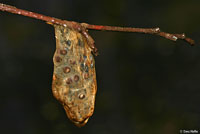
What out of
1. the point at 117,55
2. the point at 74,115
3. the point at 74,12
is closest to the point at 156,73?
the point at 117,55

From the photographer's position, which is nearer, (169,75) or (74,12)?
(74,12)

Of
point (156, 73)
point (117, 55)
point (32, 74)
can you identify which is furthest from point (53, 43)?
point (156, 73)

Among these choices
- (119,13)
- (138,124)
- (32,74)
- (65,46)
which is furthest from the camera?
(138,124)

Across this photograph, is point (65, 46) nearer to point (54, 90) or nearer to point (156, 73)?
point (54, 90)

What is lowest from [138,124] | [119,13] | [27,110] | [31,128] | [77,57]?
[138,124]

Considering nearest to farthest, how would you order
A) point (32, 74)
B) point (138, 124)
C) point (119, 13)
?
point (32, 74), point (119, 13), point (138, 124)

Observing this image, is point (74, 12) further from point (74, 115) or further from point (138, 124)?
point (74, 115)

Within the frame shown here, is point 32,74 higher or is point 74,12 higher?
point 74,12
